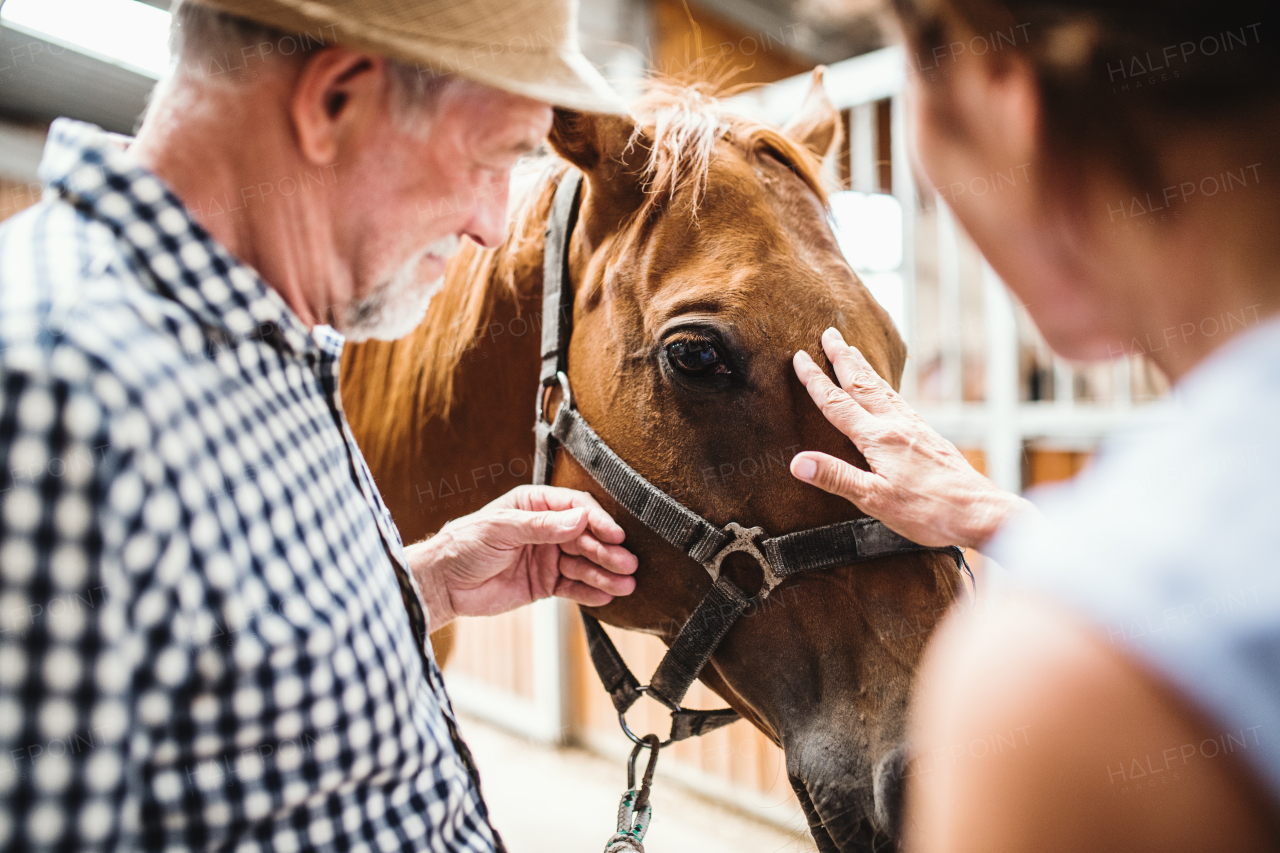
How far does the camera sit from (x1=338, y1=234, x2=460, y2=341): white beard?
0.89 m

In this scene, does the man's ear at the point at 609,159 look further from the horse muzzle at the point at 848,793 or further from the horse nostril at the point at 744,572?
the horse muzzle at the point at 848,793

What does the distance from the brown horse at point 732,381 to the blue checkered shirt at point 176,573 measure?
0.53 metres

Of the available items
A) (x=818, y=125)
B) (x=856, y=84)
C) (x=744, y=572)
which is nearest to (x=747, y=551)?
(x=744, y=572)

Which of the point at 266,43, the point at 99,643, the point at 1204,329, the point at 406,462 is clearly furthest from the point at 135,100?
the point at 1204,329

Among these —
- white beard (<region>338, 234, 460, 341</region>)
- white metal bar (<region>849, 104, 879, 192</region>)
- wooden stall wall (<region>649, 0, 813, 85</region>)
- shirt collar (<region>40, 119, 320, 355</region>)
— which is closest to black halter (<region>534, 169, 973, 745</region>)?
white beard (<region>338, 234, 460, 341</region>)

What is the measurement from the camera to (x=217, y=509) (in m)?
0.62

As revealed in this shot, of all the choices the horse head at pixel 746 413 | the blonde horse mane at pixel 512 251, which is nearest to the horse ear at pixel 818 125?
the blonde horse mane at pixel 512 251

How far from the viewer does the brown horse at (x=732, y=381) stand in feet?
3.59

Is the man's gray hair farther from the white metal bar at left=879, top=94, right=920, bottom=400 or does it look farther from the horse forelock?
the white metal bar at left=879, top=94, right=920, bottom=400

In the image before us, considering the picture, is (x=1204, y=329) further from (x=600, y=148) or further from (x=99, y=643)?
(x=600, y=148)

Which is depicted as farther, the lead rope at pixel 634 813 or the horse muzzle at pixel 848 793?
the lead rope at pixel 634 813

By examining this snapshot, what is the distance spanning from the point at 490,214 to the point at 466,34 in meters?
0.21

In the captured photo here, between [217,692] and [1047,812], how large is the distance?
61 centimetres

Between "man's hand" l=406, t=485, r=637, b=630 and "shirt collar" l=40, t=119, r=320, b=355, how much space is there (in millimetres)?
583
